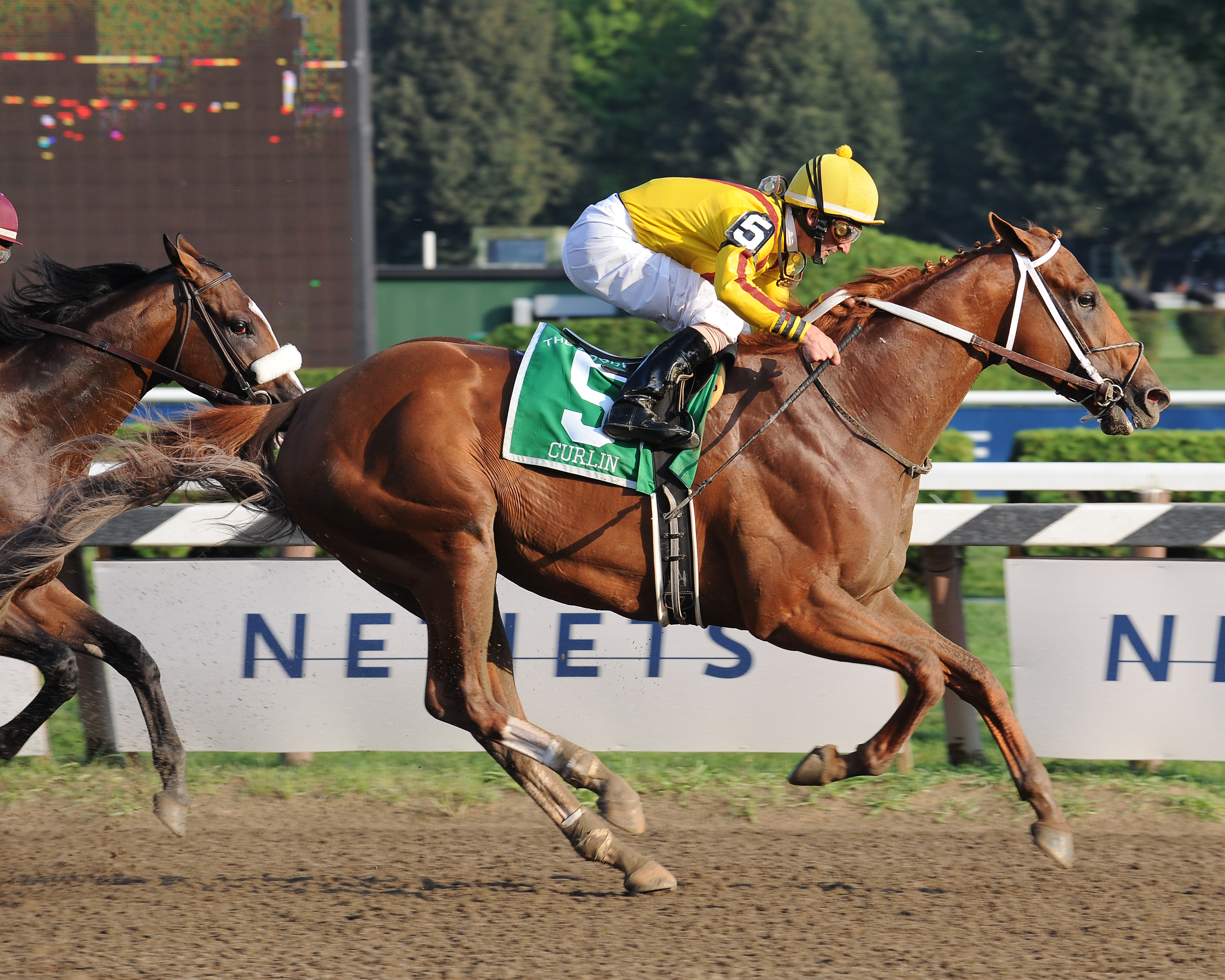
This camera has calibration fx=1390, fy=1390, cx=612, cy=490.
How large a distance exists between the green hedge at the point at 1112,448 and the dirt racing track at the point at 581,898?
239 cm

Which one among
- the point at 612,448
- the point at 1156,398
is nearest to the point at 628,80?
the point at 1156,398

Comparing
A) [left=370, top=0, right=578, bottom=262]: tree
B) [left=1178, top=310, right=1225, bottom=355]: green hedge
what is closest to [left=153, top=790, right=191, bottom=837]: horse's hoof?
[left=1178, top=310, right=1225, bottom=355]: green hedge

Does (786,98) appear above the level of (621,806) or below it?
above

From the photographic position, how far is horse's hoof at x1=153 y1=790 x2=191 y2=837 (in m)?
3.90

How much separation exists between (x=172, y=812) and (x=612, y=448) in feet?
5.43

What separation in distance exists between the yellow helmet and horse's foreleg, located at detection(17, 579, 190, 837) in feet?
7.54

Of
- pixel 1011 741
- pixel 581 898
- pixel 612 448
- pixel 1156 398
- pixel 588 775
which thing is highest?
pixel 1156 398

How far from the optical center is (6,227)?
3965 millimetres

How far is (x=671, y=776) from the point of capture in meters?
4.46

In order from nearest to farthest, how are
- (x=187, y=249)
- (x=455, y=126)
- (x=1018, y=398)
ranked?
(x=187, y=249) < (x=1018, y=398) < (x=455, y=126)

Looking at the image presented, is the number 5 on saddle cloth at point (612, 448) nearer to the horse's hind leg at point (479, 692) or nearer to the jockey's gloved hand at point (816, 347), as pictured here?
the jockey's gloved hand at point (816, 347)

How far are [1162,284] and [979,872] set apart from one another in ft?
137

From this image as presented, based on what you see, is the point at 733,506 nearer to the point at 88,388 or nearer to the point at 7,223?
the point at 88,388

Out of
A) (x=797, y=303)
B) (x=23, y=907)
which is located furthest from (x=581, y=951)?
(x=797, y=303)
